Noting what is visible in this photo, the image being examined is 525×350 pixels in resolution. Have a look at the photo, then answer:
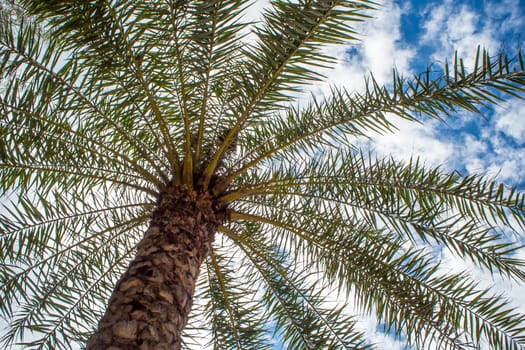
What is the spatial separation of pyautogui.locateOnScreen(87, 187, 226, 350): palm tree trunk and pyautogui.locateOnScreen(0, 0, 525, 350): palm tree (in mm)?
16

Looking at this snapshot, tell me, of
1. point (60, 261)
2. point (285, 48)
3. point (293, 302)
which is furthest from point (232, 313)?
point (285, 48)

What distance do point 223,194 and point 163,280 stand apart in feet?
5.14

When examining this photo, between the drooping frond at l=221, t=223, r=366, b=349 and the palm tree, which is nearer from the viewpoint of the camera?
the palm tree

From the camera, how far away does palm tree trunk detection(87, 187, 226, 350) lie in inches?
94.3

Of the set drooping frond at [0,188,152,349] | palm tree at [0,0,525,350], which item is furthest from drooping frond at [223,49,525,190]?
drooping frond at [0,188,152,349]

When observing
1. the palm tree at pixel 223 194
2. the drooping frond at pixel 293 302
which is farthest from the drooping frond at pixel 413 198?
the drooping frond at pixel 293 302

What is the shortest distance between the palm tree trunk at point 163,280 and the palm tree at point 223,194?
16mm

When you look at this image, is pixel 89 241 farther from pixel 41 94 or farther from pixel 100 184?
pixel 41 94

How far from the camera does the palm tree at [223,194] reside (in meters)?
3.24

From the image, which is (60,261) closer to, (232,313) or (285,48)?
(232,313)

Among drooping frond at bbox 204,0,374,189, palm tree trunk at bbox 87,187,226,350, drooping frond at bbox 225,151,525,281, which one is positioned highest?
drooping frond at bbox 204,0,374,189

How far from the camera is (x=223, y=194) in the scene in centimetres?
432

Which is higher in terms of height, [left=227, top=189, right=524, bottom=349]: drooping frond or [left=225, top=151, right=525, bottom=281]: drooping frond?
[left=225, top=151, right=525, bottom=281]: drooping frond

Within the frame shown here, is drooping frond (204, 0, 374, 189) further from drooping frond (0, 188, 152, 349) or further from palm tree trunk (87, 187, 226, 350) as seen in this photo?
drooping frond (0, 188, 152, 349)
